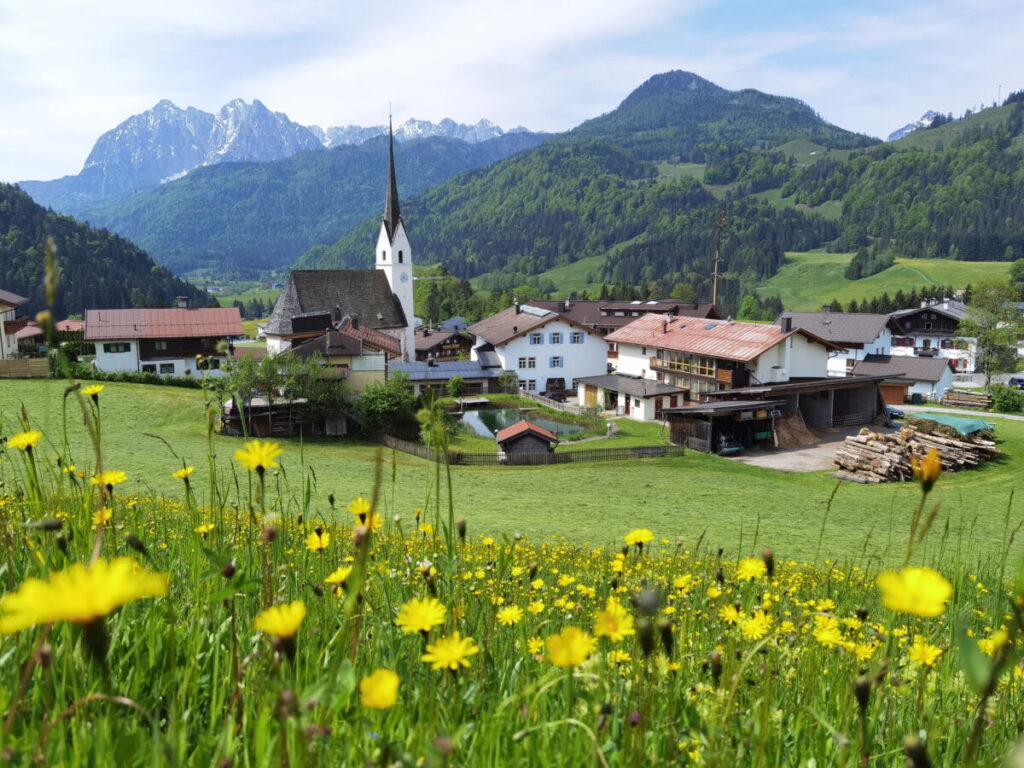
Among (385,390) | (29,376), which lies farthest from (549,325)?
(29,376)

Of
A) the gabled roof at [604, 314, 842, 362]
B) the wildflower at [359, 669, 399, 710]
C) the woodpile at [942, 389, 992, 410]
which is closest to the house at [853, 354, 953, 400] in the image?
the woodpile at [942, 389, 992, 410]

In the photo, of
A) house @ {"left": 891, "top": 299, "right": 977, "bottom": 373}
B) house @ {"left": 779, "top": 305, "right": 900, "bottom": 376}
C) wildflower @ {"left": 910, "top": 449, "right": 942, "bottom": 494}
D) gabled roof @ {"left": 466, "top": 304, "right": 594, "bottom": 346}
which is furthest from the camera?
house @ {"left": 891, "top": 299, "right": 977, "bottom": 373}

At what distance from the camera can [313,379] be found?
34250 millimetres

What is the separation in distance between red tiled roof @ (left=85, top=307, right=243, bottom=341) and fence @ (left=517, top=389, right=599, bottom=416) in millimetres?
24590

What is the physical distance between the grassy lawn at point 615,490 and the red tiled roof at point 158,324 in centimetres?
2031

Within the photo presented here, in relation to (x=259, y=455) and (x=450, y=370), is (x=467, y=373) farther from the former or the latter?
(x=259, y=455)

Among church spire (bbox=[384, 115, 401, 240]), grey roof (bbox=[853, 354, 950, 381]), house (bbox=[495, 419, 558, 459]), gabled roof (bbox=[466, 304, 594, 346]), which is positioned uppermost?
church spire (bbox=[384, 115, 401, 240])

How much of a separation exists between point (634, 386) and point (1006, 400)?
2952cm

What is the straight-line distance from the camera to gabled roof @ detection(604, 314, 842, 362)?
4400cm

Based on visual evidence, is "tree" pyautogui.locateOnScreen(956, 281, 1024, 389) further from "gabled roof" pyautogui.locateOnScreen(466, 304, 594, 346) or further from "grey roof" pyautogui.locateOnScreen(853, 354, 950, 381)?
"gabled roof" pyautogui.locateOnScreen(466, 304, 594, 346)

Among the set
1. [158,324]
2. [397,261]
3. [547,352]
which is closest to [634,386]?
[547,352]

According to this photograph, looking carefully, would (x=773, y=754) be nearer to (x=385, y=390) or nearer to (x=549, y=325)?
(x=385, y=390)

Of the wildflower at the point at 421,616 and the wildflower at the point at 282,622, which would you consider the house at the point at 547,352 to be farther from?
the wildflower at the point at 282,622

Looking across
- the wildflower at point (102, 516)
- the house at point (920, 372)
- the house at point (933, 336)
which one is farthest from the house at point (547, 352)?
the wildflower at point (102, 516)
